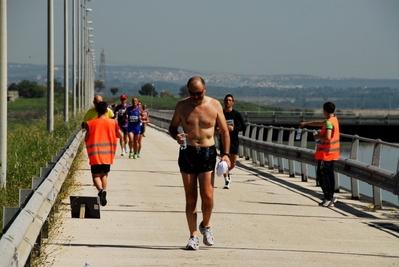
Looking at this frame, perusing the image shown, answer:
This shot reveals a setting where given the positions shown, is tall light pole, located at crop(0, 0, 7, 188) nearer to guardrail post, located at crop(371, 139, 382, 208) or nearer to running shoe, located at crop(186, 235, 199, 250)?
running shoe, located at crop(186, 235, 199, 250)

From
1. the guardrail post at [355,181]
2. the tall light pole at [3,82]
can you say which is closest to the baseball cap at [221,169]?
the tall light pole at [3,82]

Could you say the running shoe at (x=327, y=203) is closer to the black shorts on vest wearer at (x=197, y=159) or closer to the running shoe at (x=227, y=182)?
the running shoe at (x=227, y=182)

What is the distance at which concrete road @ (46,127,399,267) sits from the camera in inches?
411

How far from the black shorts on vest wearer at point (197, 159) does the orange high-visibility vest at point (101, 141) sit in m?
4.44

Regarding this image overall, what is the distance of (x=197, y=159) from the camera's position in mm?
10953

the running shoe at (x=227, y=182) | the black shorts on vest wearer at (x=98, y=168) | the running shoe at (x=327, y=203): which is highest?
the black shorts on vest wearer at (x=98, y=168)

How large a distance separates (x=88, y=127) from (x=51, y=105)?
16936mm

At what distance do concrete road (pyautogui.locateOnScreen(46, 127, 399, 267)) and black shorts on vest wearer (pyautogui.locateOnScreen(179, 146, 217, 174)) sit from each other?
938mm

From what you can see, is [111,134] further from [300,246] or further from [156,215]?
[300,246]

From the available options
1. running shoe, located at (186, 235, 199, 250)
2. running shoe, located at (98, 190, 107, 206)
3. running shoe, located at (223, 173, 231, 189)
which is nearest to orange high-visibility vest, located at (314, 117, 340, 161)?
running shoe, located at (223, 173, 231, 189)

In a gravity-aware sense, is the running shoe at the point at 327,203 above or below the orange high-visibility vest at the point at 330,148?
below

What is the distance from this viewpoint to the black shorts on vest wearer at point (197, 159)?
35.9ft

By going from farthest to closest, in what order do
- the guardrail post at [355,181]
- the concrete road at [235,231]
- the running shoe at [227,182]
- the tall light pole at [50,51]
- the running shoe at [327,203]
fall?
the tall light pole at [50,51] < the running shoe at [227,182] < the guardrail post at [355,181] < the running shoe at [327,203] < the concrete road at [235,231]

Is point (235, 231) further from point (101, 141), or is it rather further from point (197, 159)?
point (101, 141)
